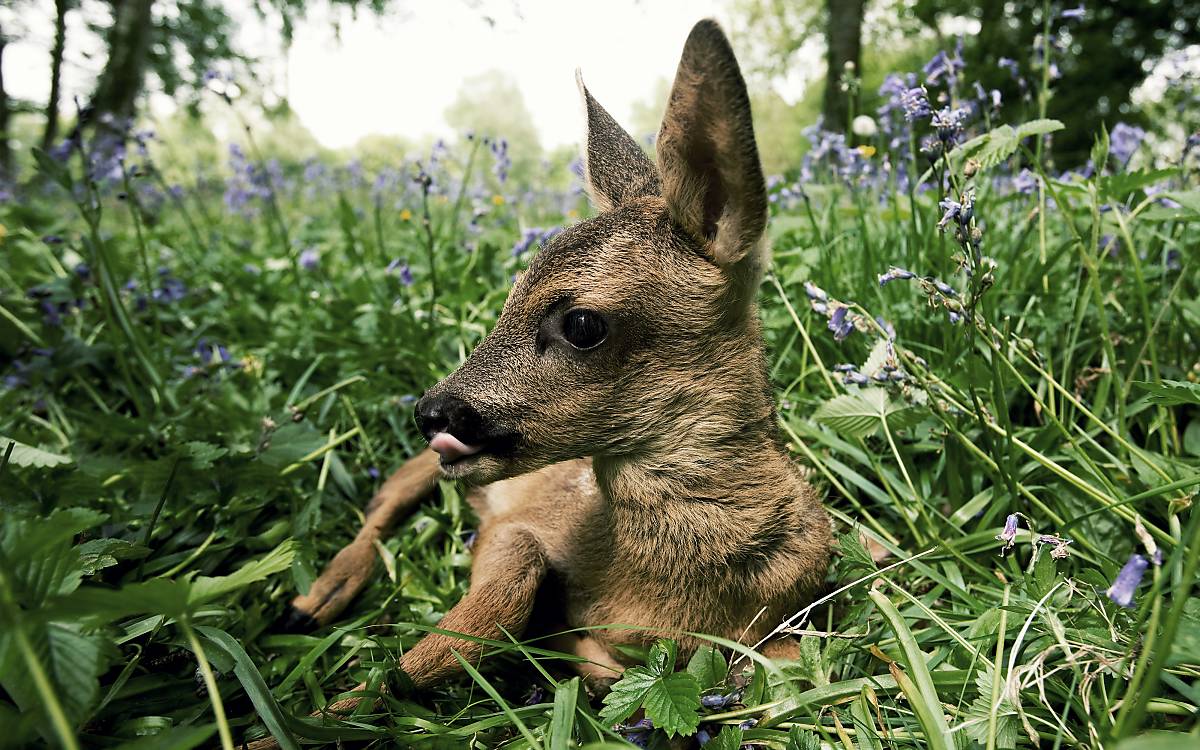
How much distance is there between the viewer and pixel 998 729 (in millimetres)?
1288

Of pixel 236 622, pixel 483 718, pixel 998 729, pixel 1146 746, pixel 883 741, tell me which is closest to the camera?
pixel 1146 746

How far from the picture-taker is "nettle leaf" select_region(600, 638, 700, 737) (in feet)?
4.39

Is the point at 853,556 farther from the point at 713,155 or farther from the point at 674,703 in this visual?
the point at 713,155

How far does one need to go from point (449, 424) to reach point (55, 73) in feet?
44.2

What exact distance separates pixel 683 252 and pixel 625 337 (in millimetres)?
247

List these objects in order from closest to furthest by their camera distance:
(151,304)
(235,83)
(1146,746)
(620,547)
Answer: (1146,746) → (620,547) → (151,304) → (235,83)

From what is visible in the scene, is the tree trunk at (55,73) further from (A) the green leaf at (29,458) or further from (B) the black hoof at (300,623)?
(B) the black hoof at (300,623)

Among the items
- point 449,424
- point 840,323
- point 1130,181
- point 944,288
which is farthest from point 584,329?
point 1130,181

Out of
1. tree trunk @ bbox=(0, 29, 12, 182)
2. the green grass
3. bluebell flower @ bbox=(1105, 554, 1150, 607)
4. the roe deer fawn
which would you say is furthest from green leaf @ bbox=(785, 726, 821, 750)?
tree trunk @ bbox=(0, 29, 12, 182)

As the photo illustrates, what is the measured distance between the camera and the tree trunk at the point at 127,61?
7988mm

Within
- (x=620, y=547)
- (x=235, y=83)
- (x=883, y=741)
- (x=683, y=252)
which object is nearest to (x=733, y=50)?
(x=683, y=252)

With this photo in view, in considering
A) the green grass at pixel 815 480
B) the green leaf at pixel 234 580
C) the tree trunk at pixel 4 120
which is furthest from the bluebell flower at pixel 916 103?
the tree trunk at pixel 4 120

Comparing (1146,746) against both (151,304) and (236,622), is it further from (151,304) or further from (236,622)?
(151,304)

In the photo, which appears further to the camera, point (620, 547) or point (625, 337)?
point (620, 547)
